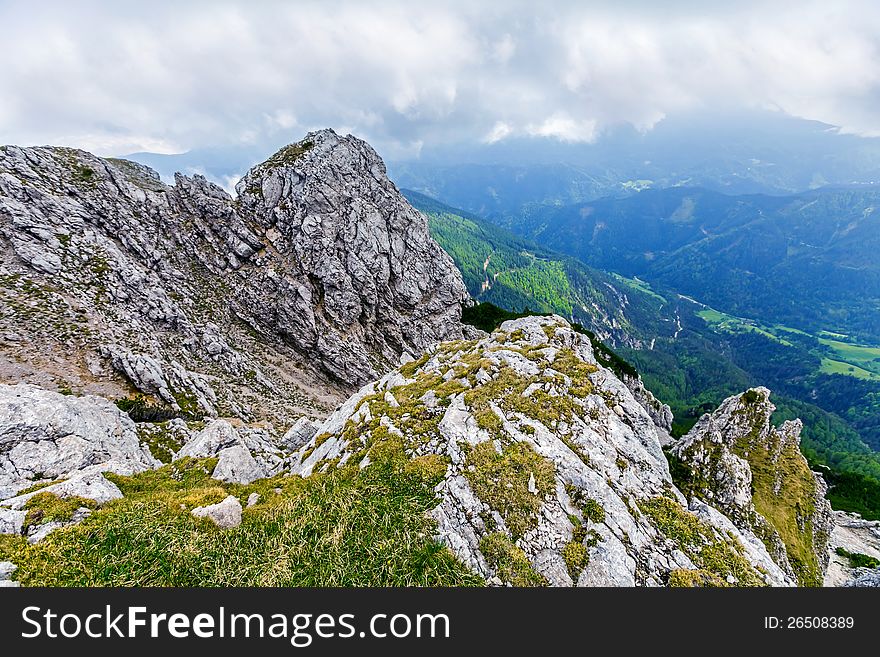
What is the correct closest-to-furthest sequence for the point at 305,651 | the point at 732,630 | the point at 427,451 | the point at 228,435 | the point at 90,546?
1. the point at 305,651
2. the point at 732,630
3. the point at 90,546
4. the point at 427,451
5. the point at 228,435

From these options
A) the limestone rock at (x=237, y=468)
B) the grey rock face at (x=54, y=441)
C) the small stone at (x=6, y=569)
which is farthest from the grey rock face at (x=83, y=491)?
the small stone at (x=6, y=569)

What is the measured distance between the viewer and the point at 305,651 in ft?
30.0

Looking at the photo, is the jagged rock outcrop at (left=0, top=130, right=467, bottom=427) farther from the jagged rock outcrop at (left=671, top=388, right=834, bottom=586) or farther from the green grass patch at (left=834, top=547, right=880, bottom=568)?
the green grass patch at (left=834, top=547, right=880, bottom=568)

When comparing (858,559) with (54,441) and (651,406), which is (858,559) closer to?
(651,406)

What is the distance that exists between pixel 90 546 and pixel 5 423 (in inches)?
638

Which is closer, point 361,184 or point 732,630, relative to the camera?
point 732,630

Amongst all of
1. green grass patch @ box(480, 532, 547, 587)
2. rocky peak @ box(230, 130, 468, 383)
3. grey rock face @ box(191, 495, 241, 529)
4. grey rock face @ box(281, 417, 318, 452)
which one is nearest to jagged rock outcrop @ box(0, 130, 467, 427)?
rocky peak @ box(230, 130, 468, 383)

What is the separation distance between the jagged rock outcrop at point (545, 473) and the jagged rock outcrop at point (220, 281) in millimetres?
35579

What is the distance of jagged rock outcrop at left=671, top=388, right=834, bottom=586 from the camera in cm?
2647

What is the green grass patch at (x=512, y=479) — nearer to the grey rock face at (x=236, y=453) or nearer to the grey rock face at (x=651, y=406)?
the grey rock face at (x=236, y=453)

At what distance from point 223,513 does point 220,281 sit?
6843 centimetres

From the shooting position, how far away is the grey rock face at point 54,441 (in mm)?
18094

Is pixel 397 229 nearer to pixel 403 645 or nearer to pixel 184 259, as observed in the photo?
pixel 184 259

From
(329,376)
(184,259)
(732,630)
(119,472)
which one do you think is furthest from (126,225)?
(732,630)
